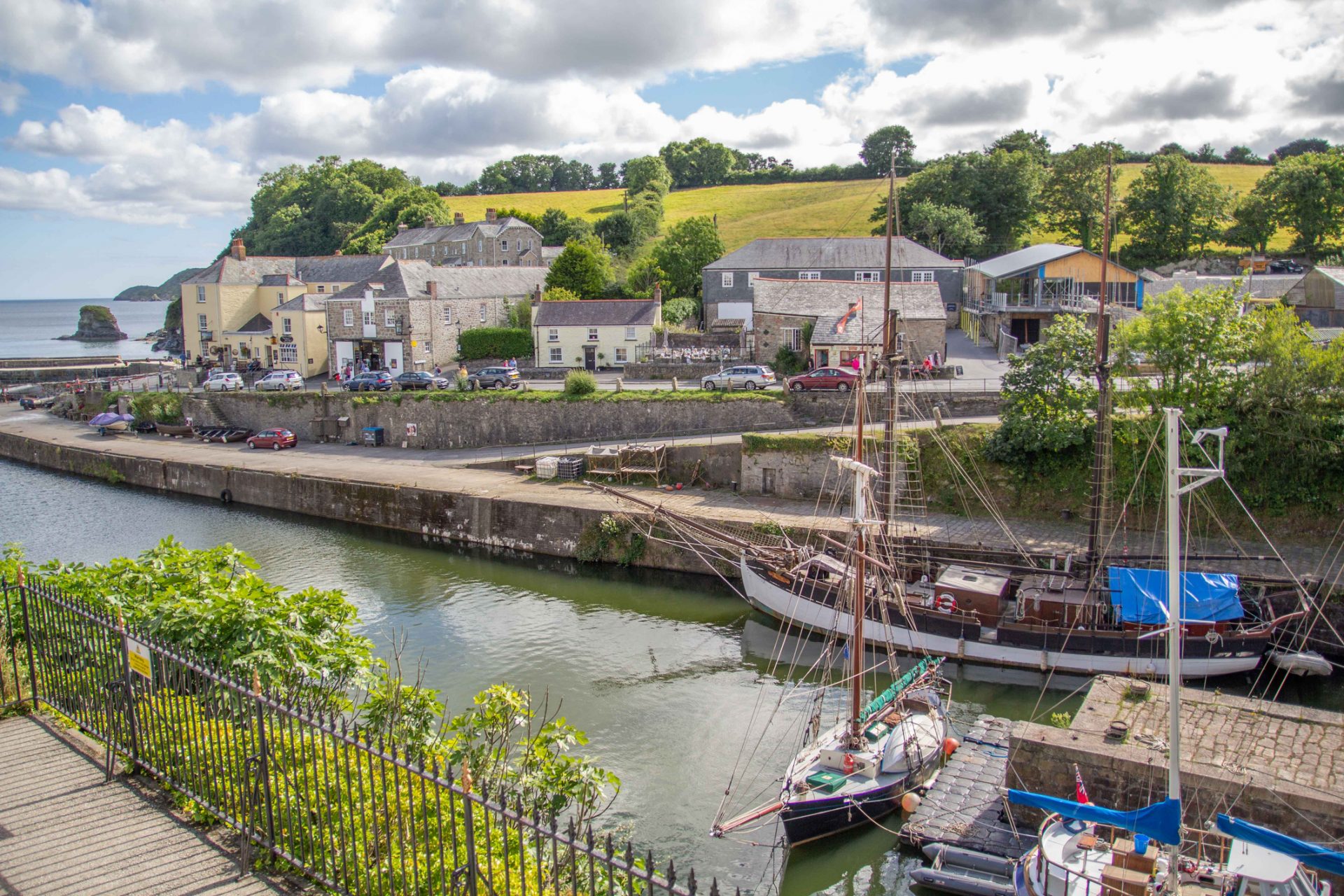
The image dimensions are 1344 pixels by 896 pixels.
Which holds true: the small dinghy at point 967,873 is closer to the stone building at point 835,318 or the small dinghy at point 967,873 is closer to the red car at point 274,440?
the stone building at point 835,318

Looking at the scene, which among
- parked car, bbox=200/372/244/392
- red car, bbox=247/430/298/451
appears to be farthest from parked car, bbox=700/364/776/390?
parked car, bbox=200/372/244/392

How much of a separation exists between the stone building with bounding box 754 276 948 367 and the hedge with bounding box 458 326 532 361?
12.7m

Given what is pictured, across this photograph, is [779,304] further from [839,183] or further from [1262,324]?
[839,183]

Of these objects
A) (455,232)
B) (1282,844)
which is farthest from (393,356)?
(1282,844)

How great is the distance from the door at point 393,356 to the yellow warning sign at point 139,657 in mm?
40020

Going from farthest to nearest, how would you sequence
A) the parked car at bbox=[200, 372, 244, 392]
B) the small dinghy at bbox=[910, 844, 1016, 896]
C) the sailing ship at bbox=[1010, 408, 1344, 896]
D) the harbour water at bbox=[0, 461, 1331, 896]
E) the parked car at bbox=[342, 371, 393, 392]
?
the parked car at bbox=[200, 372, 244, 392] < the parked car at bbox=[342, 371, 393, 392] < the harbour water at bbox=[0, 461, 1331, 896] < the small dinghy at bbox=[910, 844, 1016, 896] < the sailing ship at bbox=[1010, 408, 1344, 896]

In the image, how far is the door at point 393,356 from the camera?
47594 millimetres

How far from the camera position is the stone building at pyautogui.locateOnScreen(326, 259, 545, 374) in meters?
47.1

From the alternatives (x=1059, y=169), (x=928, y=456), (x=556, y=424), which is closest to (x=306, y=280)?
(x=556, y=424)

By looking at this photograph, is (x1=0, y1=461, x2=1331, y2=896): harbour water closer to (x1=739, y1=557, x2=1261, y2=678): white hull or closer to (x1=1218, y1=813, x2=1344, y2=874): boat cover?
(x1=739, y1=557, x2=1261, y2=678): white hull

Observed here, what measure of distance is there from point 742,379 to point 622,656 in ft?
56.4

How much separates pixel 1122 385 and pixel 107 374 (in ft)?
208

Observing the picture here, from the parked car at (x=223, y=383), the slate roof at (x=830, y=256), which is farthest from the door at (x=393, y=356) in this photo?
the slate roof at (x=830, y=256)

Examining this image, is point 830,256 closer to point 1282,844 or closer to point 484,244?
point 484,244
